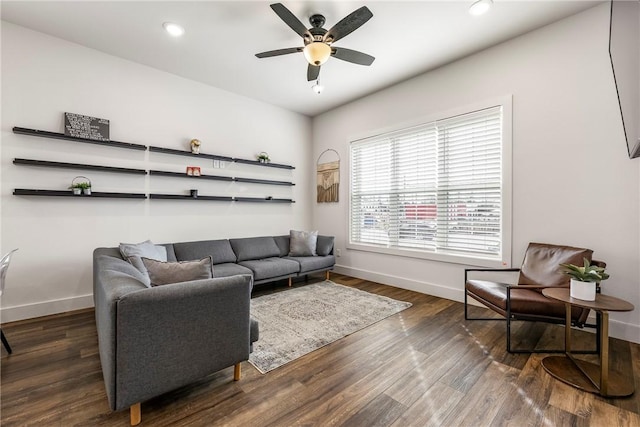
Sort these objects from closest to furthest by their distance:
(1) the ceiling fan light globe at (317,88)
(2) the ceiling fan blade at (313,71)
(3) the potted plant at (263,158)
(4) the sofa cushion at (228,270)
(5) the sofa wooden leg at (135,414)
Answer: (5) the sofa wooden leg at (135,414), (2) the ceiling fan blade at (313,71), (4) the sofa cushion at (228,270), (1) the ceiling fan light globe at (317,88), (3) the potted plant at (263,158)

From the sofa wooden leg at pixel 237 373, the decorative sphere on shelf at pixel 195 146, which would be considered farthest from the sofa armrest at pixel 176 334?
the decorative sphere on shelf at pixel 195 146

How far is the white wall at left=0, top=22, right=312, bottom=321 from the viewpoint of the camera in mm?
2953

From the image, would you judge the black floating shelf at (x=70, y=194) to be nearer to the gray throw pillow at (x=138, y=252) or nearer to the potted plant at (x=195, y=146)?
the gray throw pillow at (x=138, y=252)

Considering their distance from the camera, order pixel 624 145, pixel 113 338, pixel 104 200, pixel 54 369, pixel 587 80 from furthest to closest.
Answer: pixel 104 200 < pixel 587 80 < pixel 624 145 < pixel 54 369 < pixel 113 338

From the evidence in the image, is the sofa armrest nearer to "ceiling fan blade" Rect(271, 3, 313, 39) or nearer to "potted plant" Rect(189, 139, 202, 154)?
"ceiling fan blade" Rect(271, 3, 313, 39)

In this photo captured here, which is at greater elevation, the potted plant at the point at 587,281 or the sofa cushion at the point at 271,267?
the potted plant at the point at 587,281

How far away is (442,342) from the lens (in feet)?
8.23

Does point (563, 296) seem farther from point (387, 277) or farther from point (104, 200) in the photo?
point (104, 200)

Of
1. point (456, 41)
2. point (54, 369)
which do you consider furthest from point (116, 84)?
point (456, 41)

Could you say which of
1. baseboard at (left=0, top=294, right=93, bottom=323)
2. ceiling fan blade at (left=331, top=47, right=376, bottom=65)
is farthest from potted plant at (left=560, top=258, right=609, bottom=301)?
baseboard at (left=0, top=294, right=93, bottom=323)

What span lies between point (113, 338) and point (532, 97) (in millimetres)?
4284

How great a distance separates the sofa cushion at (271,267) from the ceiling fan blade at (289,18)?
2.86 metres

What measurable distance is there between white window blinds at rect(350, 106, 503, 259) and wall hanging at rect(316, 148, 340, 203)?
37 cm

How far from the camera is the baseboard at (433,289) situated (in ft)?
8.19
